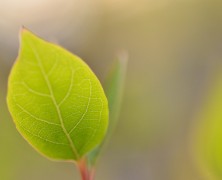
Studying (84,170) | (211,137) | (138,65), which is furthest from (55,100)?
(138,65)

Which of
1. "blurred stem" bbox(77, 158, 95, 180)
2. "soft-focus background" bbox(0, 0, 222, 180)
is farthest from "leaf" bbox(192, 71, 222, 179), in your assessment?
"blurred stem" bbox(77, 158, 95, 180)

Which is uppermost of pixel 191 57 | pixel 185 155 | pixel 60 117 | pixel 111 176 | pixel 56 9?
pixel 56 9

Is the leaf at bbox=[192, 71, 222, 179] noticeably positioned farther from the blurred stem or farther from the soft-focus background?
the blurred stem

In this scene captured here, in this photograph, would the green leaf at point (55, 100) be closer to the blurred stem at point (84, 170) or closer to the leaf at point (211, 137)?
the blurred stem at point (84, 170)

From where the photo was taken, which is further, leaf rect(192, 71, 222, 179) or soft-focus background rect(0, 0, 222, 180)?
soft-focus background rect(0, 0, 222, 180)

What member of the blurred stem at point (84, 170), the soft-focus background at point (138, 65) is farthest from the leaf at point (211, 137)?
the blurred stem at point (84, 170)

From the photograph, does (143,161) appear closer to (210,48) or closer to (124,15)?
(210,48)

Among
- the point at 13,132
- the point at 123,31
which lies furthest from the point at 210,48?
the point at 13,132

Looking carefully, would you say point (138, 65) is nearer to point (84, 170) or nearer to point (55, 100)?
point (84, 170)
